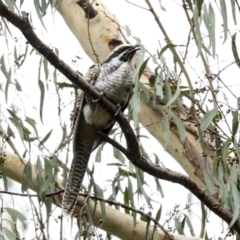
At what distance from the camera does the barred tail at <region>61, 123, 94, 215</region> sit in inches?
110

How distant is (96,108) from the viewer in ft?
9.17

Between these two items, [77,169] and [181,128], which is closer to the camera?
[181,128]

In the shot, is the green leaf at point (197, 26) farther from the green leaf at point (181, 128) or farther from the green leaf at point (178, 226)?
the green leaf at point (178, 226)

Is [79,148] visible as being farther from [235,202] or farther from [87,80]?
[235,202]

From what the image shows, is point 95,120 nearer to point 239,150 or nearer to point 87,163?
point 87,163

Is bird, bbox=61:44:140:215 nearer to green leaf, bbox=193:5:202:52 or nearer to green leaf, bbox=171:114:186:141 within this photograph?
green leaf, bbox=171:114:186:141

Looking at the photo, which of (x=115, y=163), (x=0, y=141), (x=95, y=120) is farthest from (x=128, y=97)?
(x=0, y=141)

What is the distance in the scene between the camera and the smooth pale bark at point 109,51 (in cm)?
291

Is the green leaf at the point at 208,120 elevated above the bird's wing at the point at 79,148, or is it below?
below

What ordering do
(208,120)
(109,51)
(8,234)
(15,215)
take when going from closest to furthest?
(208,120) < (8,234) < (15,215) < (109,51)

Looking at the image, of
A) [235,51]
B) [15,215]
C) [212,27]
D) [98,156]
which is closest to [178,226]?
[98,156]

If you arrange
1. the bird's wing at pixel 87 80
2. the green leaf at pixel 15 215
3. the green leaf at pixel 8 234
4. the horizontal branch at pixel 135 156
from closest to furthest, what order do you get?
the horizontal branch at pixel 135 156, the green leaf at pixel 8 234, the green leaf at pixel 15 215, the bird's wing at pixel 87 80

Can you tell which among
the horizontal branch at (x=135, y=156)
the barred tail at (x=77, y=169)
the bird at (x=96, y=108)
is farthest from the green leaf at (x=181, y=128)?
the barred tail at (x=77, y=169)

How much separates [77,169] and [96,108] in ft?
1.01
